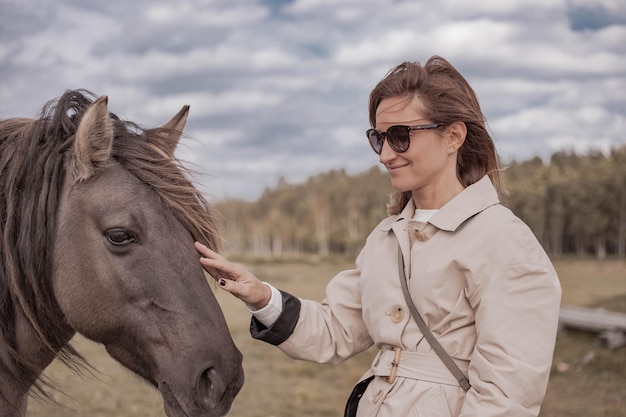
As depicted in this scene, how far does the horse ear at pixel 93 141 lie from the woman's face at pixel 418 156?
44.3 inches

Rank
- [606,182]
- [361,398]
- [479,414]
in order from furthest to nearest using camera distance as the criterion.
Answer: [606,182] < [361,398] < [479,414]

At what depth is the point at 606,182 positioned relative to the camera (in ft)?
177

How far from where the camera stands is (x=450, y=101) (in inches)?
98.2

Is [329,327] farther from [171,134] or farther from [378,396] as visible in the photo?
[171,134]

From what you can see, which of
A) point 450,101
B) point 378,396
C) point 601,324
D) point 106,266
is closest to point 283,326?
point 378,396

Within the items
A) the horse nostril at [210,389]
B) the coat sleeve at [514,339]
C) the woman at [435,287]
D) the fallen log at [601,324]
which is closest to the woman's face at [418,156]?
the woman at [435,287]

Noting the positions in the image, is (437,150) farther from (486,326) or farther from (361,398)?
(361,398)

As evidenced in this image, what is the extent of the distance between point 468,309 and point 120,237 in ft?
4.49

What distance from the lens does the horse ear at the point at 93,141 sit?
2375mm

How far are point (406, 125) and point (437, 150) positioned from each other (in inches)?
6.8

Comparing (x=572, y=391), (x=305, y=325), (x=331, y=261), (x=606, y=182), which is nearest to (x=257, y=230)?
(x=331, y=261)

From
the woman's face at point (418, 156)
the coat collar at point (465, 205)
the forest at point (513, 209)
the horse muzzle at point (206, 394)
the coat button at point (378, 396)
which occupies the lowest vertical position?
the forest at point (513, 209)

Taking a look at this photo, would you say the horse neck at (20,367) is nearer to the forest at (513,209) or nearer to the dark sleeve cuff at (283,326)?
the dark sleeve cuff at (283,326)

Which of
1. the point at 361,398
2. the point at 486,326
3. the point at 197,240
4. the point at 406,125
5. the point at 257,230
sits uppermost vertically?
the point at 406,125
